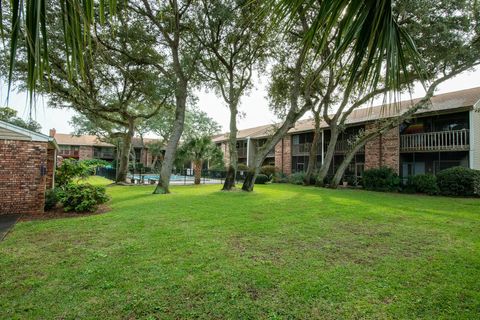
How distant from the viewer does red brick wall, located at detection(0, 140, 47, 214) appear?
25.3ft

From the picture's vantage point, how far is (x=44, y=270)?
3852mm

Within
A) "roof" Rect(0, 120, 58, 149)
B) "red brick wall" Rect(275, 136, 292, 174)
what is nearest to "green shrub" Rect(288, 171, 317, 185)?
"red brick wall" Rect(275, 136, 292, 174)

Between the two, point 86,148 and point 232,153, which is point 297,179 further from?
point 86,148

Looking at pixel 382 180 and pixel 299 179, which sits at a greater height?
pixel 382 180

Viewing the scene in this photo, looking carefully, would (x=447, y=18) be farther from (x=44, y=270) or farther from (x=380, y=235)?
(x=44, y=270)

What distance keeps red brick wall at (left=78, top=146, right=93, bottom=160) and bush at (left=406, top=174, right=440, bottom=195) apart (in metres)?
49.1

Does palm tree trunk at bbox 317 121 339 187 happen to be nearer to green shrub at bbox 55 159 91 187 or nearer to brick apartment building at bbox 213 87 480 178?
brick apartment building at bbox 213 87 480 178

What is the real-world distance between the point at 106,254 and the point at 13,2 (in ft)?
14.2

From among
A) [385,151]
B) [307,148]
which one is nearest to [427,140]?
[385,151]

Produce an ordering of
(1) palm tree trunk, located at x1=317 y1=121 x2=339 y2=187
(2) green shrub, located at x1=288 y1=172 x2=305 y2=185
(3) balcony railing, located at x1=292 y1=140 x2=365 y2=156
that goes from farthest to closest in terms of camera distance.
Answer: (3) balcony railing, located at x1=292 y1=140 x2=365 y2=156, (2) green shrub, located at x1=288 y1=172 x2=305 y2=185, (1) palm tree trunk, located at x1=317 y1=121 x2=339 y2=187

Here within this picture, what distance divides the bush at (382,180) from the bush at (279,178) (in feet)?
23.9

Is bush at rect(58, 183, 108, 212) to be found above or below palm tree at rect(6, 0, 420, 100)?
below

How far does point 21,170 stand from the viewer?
7.85m

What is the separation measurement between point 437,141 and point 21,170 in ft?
71.4
